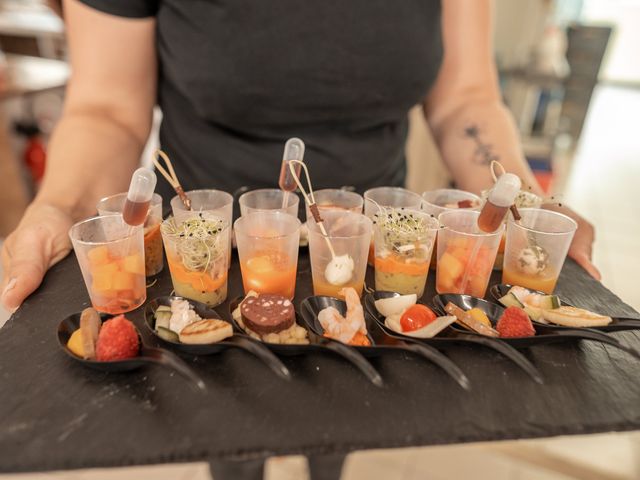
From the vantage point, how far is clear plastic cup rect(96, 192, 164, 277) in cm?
124

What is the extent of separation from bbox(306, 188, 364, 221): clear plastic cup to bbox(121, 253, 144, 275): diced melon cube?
53cm

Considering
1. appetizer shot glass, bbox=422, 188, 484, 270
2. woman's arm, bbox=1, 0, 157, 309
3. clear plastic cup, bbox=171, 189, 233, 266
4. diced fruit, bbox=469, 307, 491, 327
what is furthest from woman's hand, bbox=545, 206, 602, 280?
woman's arm, bbox=1, 0, 157, 309

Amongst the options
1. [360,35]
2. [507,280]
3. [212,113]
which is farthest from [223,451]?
[360,35]

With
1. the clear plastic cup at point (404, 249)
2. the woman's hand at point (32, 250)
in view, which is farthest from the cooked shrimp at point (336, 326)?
the woman's hand at point (32, 250)

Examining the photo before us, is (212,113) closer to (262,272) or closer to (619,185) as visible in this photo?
(262,272)

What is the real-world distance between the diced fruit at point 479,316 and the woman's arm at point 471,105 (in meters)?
0.61

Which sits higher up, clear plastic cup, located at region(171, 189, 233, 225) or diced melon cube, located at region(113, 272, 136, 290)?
clear plastic cup, located at region(171, 189, 233, 225)

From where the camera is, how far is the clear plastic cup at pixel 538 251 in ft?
3.97

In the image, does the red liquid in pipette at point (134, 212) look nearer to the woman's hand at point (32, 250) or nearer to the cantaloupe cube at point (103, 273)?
the cantaloupe cube at point (103, 273)

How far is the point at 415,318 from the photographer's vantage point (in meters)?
1.05

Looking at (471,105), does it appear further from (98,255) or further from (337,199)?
(98,255)

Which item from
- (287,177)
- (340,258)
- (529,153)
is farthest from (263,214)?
(529,153)

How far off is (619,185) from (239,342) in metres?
5.37

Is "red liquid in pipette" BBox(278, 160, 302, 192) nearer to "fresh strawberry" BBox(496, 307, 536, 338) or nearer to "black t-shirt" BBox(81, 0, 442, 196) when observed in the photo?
"black t-shirt" BBox(81, 0, 442, 196)
